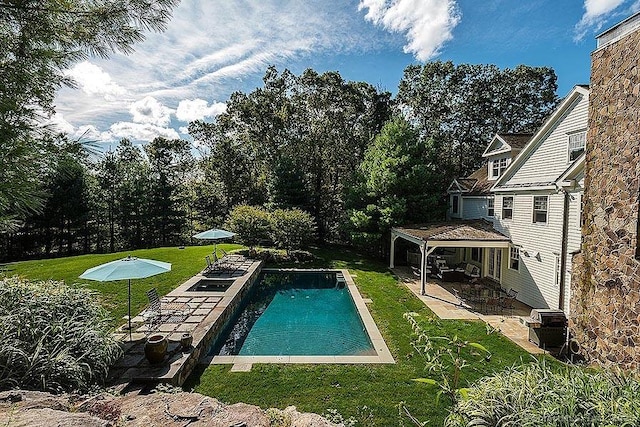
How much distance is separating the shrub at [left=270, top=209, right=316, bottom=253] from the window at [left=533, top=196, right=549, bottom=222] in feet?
40.6

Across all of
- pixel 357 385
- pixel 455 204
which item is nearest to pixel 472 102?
pixel 455 204

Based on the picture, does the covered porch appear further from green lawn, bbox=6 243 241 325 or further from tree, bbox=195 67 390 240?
green lawn, bbox=6 243 241 325

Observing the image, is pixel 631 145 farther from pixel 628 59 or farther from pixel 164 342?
pixel 164 342

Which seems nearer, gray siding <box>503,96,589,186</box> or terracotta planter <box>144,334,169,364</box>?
terracotta planter <box>144,334,169,364</box>

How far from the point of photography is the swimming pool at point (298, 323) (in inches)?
365

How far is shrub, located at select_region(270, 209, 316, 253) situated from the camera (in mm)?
20750

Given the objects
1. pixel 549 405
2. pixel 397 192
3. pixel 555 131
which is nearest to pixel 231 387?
pixel 549 405

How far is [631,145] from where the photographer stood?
22.4ft

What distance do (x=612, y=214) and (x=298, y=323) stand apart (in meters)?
9.20

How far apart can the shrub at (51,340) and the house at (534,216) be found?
460 inches

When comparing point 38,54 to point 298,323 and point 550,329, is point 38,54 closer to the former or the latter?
point 298,323

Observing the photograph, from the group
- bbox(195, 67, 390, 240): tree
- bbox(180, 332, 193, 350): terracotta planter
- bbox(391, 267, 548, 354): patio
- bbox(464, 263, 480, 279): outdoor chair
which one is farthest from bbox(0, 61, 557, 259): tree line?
bbox(180, 332, 193, 350): terracotta planter

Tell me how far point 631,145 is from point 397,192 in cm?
1397

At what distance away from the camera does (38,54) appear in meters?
3.72
